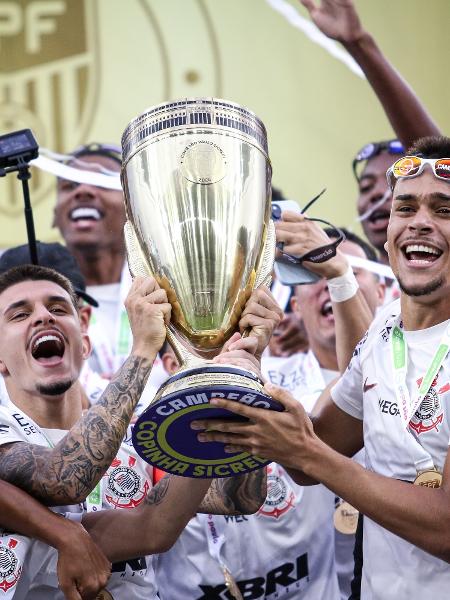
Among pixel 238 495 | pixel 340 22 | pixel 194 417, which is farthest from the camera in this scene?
pixel 340 22

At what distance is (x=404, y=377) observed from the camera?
306 centimetres

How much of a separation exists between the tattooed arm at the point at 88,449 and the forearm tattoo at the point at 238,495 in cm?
46

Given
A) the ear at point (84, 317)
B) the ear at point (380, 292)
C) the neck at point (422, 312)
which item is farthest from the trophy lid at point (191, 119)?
the ear at point (380, 292)

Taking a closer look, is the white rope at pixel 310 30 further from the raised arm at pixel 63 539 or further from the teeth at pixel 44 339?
the raised arm at pixel 63 539

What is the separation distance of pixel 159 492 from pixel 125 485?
29 centimetres

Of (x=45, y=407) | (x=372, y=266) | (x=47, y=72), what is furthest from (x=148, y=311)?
(x=47, y=72)

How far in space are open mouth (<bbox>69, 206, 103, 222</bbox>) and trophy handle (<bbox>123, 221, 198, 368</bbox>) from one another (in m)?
2.35

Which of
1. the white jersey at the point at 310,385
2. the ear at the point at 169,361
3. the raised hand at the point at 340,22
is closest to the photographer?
the raised hand at the point at 340,22

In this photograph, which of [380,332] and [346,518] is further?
[346,518]

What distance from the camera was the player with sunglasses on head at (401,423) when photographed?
2.72 meters

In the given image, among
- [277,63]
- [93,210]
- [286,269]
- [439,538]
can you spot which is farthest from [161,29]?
[439,538]

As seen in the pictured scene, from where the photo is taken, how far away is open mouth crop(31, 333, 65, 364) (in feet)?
11.8

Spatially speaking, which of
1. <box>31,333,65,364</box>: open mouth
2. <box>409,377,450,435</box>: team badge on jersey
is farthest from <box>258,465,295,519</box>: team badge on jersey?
<box>409,377,450,435</box>: team badge on jersey

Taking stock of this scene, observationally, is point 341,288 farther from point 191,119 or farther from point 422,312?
point 191,119
